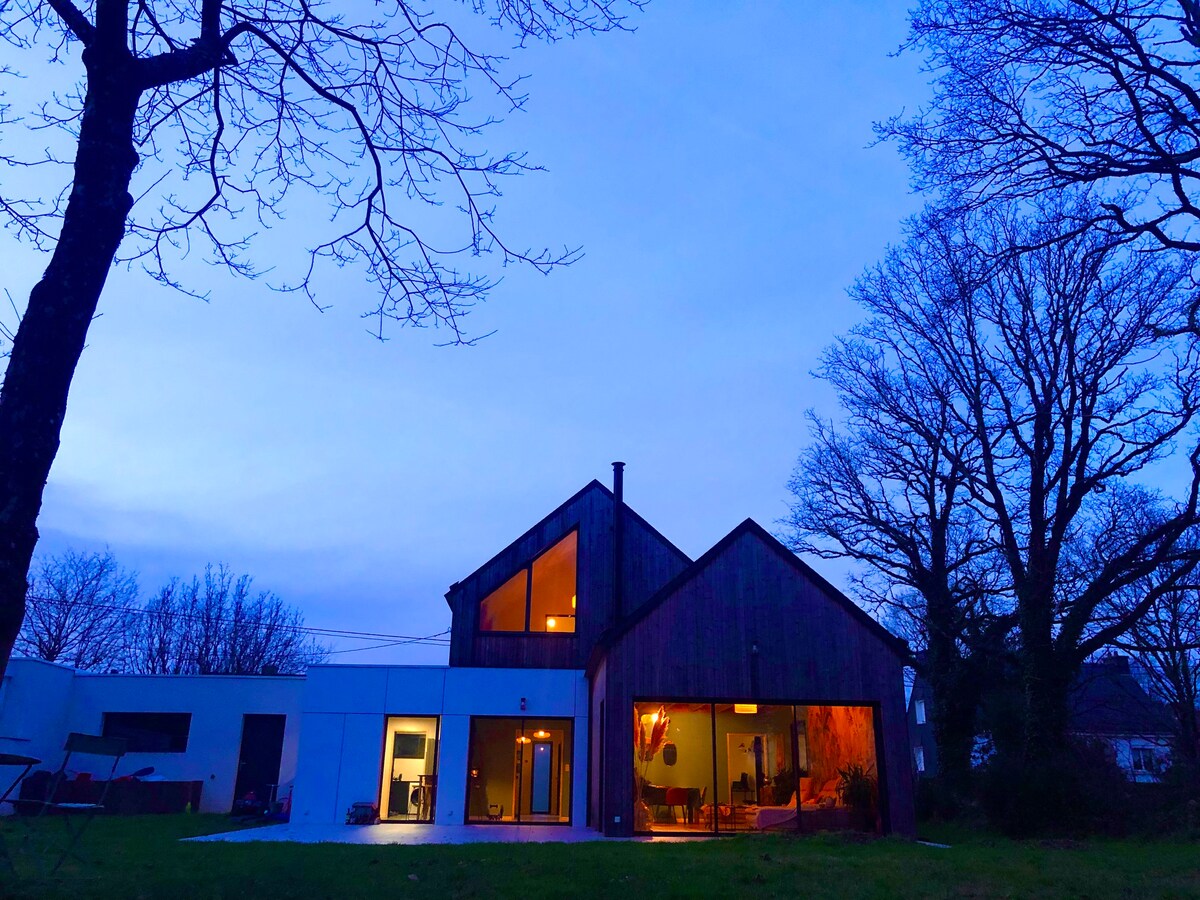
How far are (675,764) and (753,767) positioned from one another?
1643 millimetres

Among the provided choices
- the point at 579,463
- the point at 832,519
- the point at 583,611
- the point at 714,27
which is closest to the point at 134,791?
the point at 583,611

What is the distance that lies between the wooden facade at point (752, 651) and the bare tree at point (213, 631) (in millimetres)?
32813

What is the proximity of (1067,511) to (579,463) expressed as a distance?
75083mm

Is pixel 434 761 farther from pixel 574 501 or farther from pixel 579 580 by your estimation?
pixel 574 501

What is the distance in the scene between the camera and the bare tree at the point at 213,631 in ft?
145

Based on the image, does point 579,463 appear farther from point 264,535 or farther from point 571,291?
point 571,291

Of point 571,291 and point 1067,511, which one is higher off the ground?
point 1067,511

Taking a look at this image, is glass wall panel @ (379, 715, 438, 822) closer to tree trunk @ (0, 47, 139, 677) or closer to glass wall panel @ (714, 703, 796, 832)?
glass wall panel @ (714, 703, 796, 832)

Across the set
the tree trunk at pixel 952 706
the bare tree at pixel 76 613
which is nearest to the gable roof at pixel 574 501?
the tree trunk at pixel 952 706

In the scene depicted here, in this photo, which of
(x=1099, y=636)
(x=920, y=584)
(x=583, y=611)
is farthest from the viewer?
(x=920, y=584)

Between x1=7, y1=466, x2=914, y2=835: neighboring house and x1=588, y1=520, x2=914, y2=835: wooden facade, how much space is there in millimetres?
26

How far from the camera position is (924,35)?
7832 mm

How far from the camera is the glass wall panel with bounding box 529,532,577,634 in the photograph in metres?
20.5

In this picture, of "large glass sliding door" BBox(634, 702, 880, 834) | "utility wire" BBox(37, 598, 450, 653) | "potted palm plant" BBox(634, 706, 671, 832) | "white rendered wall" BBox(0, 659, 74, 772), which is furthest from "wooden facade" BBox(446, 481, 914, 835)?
"utility wire" BBox(37, 598, 450, 653)
